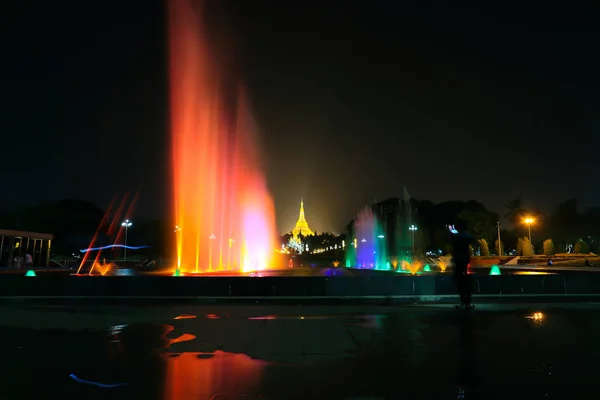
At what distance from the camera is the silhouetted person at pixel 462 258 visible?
34.7 ft

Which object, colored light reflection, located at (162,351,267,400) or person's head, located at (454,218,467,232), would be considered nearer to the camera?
colored light reflection, located at (162,351,267,400)

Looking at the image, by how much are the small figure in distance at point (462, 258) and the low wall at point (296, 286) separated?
410 centimetres

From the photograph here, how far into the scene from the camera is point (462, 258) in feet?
34.7

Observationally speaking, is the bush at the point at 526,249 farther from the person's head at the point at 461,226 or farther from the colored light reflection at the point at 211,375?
the colored light reflection at the point at 211,375

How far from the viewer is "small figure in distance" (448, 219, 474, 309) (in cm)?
1056

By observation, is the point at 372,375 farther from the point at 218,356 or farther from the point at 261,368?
the point at 218,356

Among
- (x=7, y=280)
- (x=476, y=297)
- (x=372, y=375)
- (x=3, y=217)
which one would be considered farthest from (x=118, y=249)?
(x=372, y=375)

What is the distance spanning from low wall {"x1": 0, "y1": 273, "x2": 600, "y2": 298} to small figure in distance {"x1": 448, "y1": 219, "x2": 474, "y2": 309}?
4099 mm

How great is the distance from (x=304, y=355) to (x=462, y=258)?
5.50m

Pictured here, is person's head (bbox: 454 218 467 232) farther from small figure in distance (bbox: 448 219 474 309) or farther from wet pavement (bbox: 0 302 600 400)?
wet pavement (bbox: 0 302 600 400)

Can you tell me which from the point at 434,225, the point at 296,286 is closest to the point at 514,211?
the point at 434,225

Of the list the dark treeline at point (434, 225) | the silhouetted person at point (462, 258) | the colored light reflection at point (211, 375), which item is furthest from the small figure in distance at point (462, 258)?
the dark treeline at point (434, 225)

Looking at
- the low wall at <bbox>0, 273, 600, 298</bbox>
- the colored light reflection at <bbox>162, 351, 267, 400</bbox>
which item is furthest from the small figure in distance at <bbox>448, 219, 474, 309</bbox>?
the colored light reflection at <bbox>162, 351, 267, 400</bbox>

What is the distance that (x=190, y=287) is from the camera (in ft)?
49.7
